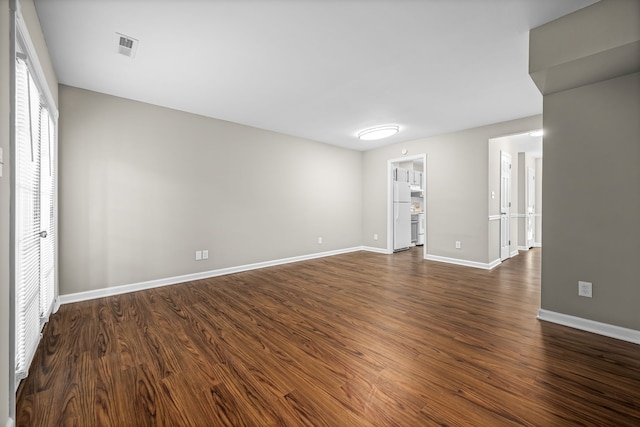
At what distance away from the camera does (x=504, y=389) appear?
1.53 metres

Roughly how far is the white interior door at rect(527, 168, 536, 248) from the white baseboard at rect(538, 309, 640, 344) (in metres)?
5.35

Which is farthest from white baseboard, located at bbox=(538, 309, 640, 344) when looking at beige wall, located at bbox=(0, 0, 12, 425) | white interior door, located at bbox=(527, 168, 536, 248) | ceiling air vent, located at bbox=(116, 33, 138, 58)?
white interior door, located at bbox=(527, 168, 536, 248)

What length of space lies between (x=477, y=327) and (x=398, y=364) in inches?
40.6

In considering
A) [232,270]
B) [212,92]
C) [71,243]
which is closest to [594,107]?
[212,92]

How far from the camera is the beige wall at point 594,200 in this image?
7.06 feet

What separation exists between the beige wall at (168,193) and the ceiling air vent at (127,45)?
1191 millimetres

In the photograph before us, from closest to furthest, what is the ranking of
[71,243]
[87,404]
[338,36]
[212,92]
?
[87,404] → [338,36] → [71,243] → [212,92]

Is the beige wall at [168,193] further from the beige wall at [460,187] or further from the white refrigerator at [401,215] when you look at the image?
the beige wall at [460,187]

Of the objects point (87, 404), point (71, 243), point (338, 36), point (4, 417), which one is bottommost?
point (87, 404)

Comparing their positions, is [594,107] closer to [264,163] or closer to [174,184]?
[264,163]

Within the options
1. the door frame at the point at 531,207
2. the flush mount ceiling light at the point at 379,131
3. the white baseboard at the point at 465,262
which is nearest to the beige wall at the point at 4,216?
the flush mount ceiling light at the point at 379,131

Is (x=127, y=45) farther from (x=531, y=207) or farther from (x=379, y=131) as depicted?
(x=531, y=207)

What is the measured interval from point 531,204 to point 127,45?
8.78 metres

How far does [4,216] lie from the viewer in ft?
4.09
